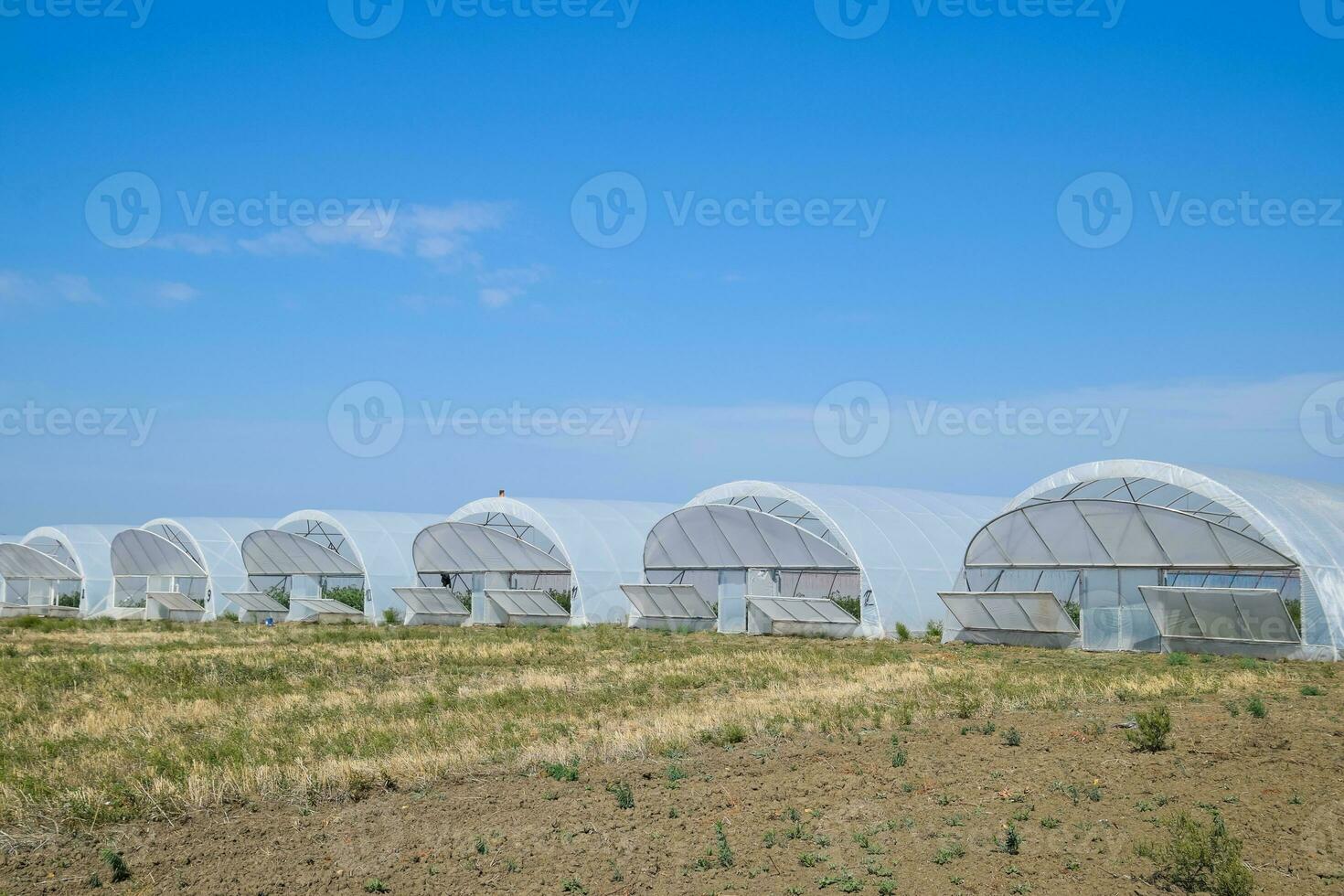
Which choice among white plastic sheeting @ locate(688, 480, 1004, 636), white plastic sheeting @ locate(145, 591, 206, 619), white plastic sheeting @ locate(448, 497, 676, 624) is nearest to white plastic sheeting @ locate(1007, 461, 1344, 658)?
white plastic sheeting @ locate(688, 480, 1004, 636)

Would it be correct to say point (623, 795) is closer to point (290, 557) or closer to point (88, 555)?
point (290, 557)

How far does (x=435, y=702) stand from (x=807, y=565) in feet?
65.1

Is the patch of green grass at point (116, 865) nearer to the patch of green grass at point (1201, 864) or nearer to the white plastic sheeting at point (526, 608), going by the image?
the patch of green grass at point (1201, 864)

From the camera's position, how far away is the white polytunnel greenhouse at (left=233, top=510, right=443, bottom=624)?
46250 mm

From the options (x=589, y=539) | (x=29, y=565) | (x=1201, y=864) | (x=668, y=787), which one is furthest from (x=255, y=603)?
(x=1201, y=864)

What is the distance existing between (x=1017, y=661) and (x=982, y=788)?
14.6 m

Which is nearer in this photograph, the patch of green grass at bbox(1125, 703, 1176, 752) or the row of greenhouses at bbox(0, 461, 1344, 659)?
the patch of green grass at bbox(1125, 703, 1176, 752)

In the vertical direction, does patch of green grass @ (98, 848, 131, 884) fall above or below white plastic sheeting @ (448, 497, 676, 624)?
below

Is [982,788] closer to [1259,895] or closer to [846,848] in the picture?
[846,848]

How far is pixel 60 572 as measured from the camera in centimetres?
5984

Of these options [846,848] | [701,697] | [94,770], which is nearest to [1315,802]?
[846,848]

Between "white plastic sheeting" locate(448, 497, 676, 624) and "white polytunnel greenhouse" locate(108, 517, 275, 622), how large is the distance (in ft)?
45.3

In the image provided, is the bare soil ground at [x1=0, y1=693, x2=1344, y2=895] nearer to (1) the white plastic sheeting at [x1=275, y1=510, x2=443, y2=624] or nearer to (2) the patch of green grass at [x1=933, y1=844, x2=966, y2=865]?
(2) the patch of green grass at [x1=933, y1=844, x2=966, y2=865]

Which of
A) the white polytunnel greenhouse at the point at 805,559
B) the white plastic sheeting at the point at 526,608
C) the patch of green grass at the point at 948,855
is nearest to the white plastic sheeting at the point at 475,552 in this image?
the white plastic sheeting at the point at 526,608
